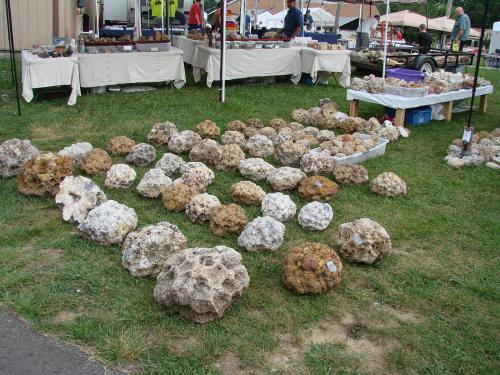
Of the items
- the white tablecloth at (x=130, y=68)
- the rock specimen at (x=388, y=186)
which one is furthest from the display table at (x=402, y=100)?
the white tablecloth at (x=130, y=68)

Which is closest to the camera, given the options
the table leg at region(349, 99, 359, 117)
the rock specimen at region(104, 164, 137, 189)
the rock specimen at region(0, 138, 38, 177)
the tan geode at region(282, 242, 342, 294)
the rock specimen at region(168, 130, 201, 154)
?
the tan geode at region(282, 242, 342, 294)

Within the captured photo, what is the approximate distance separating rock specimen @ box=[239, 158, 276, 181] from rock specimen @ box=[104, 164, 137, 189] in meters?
1.13

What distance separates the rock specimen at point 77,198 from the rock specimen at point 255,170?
147cm

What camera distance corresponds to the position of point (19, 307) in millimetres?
2990

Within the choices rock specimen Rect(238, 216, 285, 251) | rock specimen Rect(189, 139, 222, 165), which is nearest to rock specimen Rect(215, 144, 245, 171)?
rock specimen Rect(189, 139, 222, 165)

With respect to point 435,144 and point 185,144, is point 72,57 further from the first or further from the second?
point 435,144

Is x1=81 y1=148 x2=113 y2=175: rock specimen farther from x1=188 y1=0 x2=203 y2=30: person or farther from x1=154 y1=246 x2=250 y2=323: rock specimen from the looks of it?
x1=188 y1=0 x2=203 y2=30: person

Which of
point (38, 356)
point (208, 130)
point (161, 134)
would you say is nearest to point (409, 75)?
point (208, 130)

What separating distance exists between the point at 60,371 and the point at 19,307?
655mm

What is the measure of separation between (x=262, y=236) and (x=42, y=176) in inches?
84.4

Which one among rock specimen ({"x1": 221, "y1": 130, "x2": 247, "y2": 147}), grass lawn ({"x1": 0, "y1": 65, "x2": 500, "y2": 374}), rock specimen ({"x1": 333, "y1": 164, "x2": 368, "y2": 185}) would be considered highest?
rock specimen ({"x1": 221, "y1": 130, "x2": 247, "y2": 147})

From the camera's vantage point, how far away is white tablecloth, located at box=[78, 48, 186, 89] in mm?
8367

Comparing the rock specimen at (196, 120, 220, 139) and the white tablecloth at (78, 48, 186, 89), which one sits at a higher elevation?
the white tablecloth at (78, 48, 186, 89)

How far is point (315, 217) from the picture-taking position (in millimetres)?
4102
